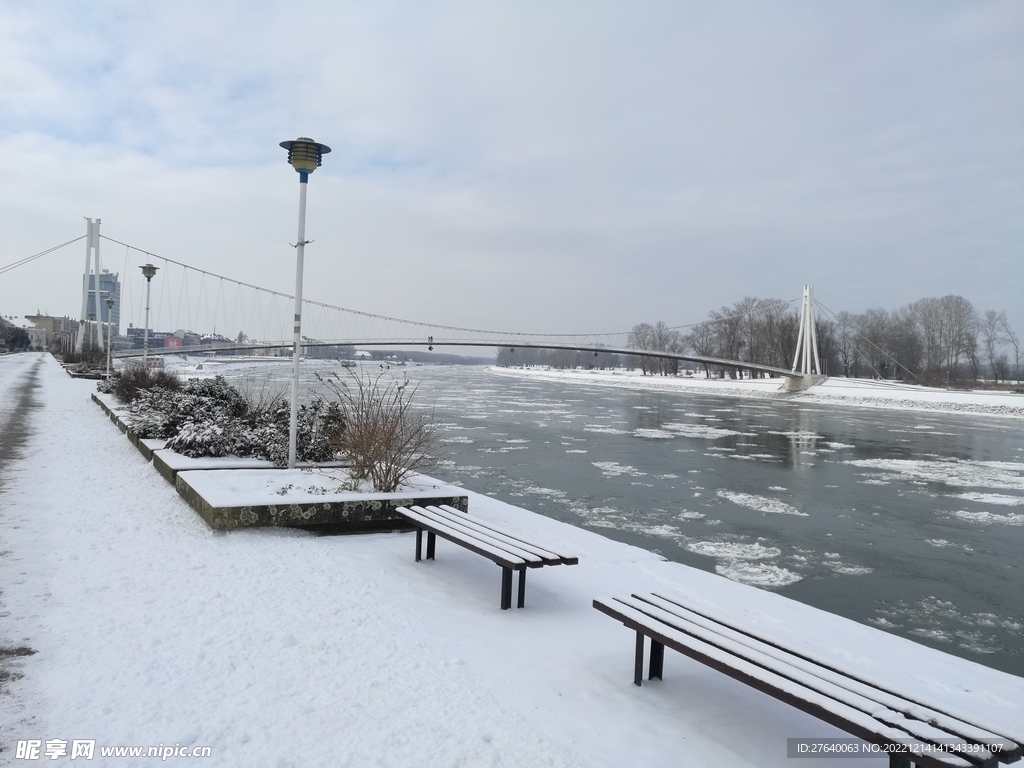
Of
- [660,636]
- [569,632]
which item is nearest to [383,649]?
[569,632]

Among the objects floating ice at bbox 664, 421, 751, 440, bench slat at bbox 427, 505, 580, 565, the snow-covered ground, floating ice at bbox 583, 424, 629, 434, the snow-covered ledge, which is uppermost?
bench slat at bbox 427, 505, 580, 565

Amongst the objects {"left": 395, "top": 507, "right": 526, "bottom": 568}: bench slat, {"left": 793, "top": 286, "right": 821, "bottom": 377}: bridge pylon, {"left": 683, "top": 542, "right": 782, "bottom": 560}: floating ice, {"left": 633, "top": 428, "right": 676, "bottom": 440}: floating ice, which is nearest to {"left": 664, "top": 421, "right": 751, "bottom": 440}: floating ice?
{"left": 633, "top": 428, "right": 676, "bottom": 440}: floating ice

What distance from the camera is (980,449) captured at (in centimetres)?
1877

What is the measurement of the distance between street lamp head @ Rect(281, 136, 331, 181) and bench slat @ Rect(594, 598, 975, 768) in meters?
5.68

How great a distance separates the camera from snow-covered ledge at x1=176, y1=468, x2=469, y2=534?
5586mm

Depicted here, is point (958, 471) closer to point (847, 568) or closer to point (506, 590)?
point (847, 568)

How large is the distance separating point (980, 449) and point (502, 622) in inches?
768

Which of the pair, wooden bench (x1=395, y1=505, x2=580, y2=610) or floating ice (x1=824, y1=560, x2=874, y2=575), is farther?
floating ice (x1=824, y1=560, x2=874, y2=575)

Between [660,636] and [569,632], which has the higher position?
[660,636]

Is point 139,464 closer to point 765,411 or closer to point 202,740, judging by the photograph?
point 202,740

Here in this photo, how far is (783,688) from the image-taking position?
267cm

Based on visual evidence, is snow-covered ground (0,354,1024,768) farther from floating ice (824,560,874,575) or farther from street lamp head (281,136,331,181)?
street lamp head (281,136,331,181)

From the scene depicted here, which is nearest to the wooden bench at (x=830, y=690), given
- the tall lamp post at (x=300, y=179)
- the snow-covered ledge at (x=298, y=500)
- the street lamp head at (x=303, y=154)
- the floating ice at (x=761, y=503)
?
the snow-covered ledge at (x=298, y=500)

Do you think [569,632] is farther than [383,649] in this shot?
Yes
